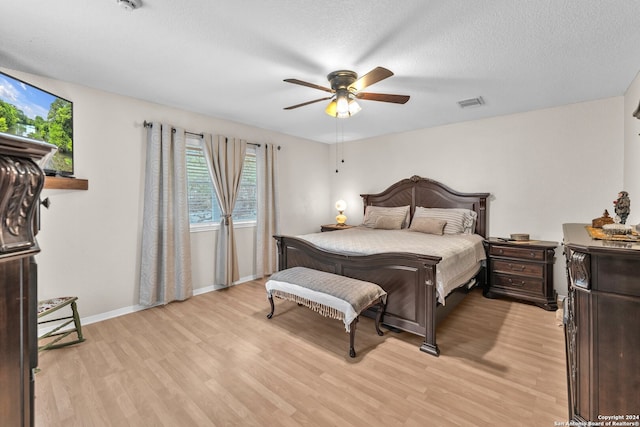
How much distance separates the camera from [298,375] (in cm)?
201

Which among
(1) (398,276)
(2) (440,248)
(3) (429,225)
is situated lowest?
(1) (398,276)

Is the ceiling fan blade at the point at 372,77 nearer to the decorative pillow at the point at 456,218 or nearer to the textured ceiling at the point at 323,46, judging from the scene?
the textured ceiling at the point at 323,46

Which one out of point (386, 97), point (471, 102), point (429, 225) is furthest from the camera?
point (429, 225)

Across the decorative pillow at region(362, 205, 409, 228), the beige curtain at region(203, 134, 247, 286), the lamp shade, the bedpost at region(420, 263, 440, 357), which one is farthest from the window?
the bedpost at region(420, 263, 440, 357)

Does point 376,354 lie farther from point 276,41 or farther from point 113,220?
point 113,220

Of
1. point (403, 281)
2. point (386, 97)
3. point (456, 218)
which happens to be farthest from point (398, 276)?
point (456, 218)

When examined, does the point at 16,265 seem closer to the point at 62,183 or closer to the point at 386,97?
the point at 62,183

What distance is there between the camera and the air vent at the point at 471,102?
3188 millimetres

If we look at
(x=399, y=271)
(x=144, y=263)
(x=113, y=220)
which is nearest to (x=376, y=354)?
(x=399, y=271)

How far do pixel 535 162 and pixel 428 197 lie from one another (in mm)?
1394

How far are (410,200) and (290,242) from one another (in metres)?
2.25

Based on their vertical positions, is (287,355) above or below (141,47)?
below

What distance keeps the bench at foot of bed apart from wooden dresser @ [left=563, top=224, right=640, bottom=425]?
1.35 m

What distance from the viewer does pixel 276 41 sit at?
2.03m
